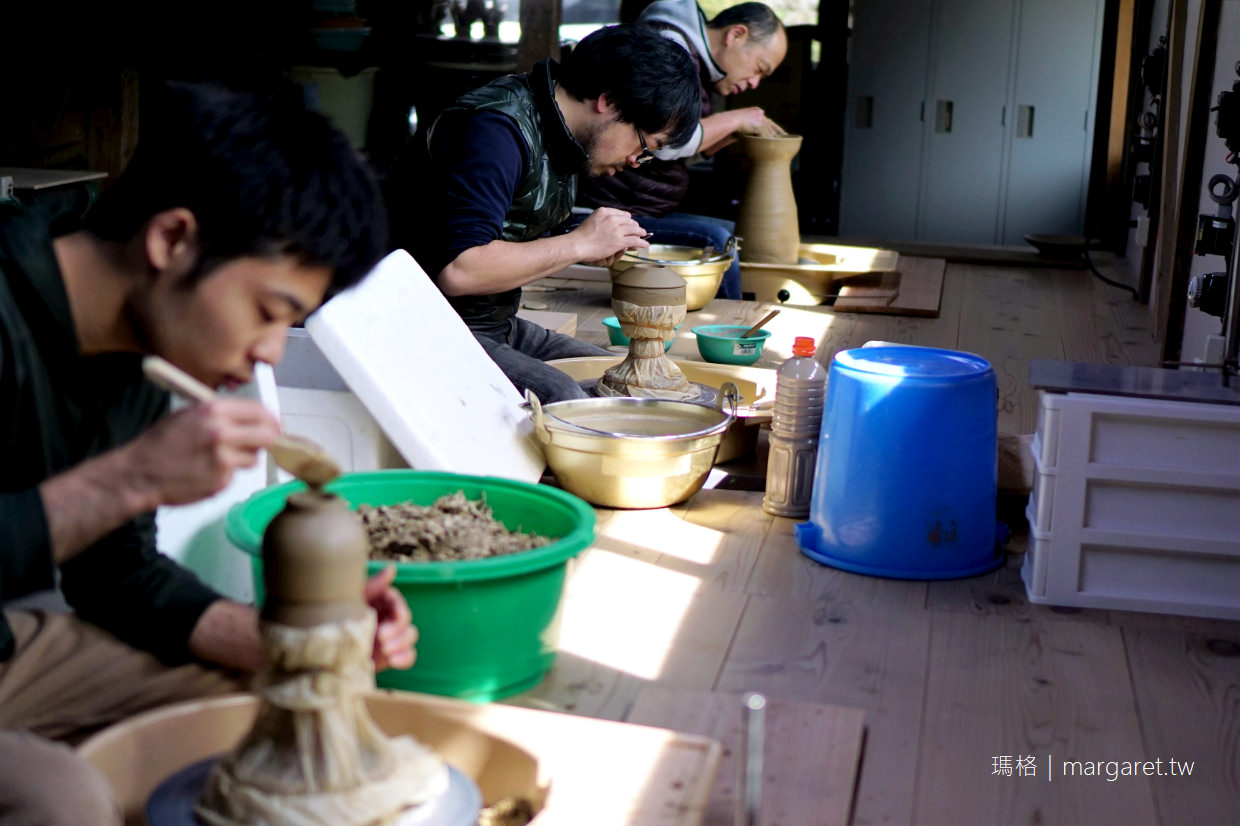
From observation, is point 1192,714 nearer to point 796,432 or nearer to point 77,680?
point 796,432

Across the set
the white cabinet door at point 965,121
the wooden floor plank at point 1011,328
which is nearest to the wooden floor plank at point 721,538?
the wooden floor plank at point 1011,328

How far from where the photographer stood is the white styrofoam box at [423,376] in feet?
7.42

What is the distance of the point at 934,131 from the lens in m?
8.12

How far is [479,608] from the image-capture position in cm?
170

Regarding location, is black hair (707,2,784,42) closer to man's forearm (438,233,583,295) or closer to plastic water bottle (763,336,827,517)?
man's forearm (438,233,583,295)

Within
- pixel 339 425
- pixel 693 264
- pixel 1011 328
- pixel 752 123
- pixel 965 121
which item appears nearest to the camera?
pixel 339 425

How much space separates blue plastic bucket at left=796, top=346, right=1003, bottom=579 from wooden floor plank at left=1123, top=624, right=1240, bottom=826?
0.33 m

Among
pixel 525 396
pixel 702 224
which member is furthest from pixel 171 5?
pixel 525 396

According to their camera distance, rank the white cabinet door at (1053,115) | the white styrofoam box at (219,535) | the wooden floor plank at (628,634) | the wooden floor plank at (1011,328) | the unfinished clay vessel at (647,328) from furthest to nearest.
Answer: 1. the white cabinet door at (1053,115)
2. the wooden floor plank at (1011,328)
3. the unfinished clay vessel at (647,328)
4. the white styrofoam box at (219,535)
5. the wooden floor plank at (628,634)

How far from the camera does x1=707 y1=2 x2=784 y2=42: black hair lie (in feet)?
16.7

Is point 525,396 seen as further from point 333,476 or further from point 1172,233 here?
point 1172,233

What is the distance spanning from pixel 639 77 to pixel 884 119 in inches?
217

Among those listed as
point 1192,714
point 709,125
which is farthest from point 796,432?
point 709,125

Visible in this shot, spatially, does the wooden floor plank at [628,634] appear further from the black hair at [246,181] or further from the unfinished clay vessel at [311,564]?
the black hair at [246,181]
